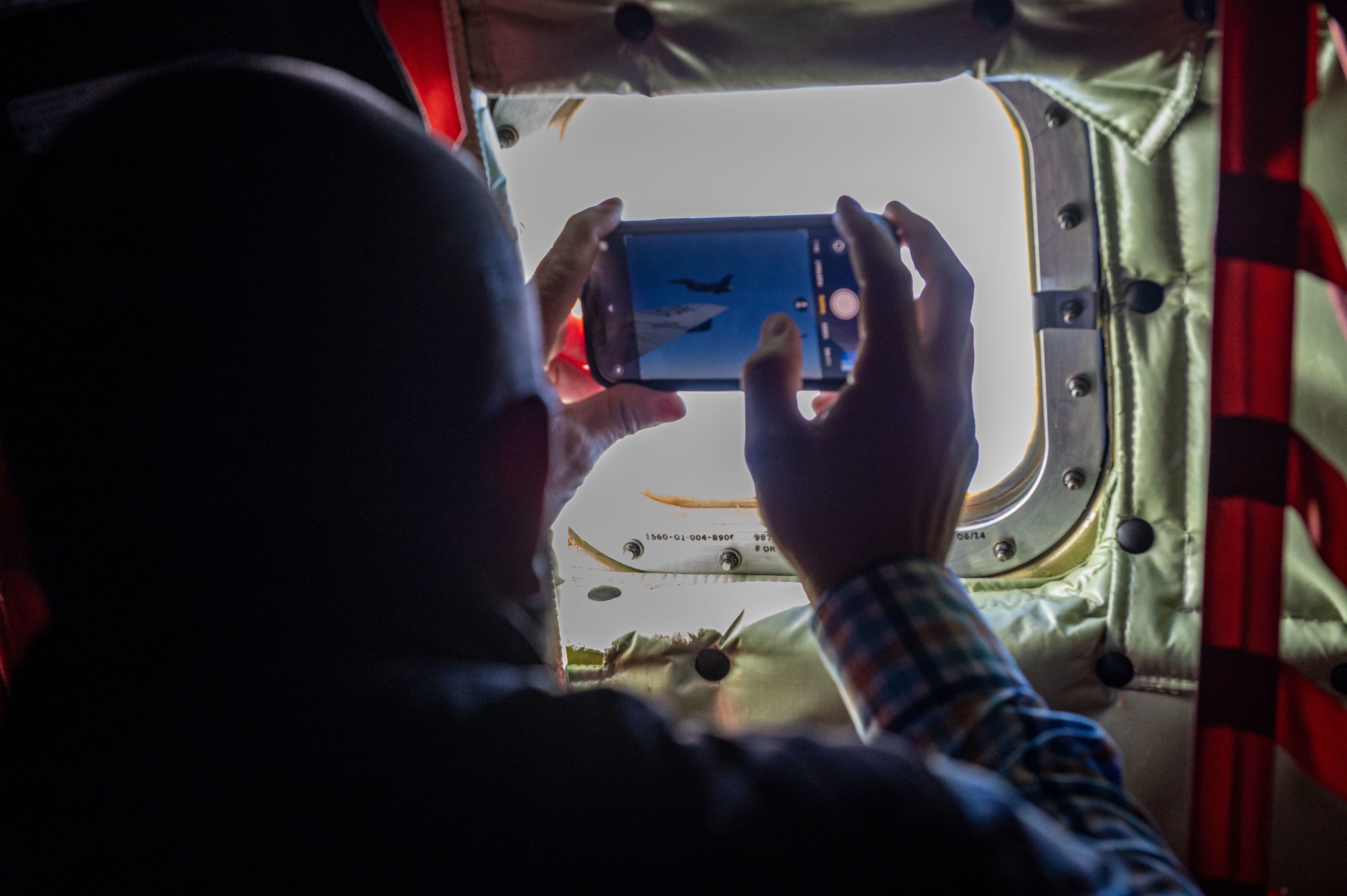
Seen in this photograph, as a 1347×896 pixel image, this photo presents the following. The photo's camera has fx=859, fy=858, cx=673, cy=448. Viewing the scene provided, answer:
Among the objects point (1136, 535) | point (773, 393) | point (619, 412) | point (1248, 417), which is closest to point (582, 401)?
point (619, 412)

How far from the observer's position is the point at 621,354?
1212 mm

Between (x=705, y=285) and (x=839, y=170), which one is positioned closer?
(x=705, y=285)

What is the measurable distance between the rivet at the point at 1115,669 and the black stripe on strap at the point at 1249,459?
59cm

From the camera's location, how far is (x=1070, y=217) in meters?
1.33

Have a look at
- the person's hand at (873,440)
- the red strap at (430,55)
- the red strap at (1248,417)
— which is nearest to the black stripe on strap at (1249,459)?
the red strap at (1248,417)

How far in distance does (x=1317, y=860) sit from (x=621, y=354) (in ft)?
4.00

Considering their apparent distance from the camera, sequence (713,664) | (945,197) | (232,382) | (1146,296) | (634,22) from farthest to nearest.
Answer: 1. (713,664)
2. (945,197)
3. (1146,296)
4. (634,22)
5. (232,382)

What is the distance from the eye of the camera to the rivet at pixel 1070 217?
1.32 metres

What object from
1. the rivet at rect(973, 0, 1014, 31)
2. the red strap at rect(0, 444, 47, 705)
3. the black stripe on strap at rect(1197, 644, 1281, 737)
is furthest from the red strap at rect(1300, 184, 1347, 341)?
the red strap at rect(0, 444, 47, 705)

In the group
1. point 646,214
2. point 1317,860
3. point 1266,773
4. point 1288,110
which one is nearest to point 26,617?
point 646,214

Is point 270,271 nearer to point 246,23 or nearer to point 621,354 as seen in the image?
point 621,354

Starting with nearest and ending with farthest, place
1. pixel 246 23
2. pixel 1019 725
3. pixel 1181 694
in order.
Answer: pixel 1019 725 → pixel 246 23 → pixel 1181 694

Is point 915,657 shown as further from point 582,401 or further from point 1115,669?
point 1115,669

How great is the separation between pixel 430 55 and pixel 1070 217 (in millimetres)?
984
